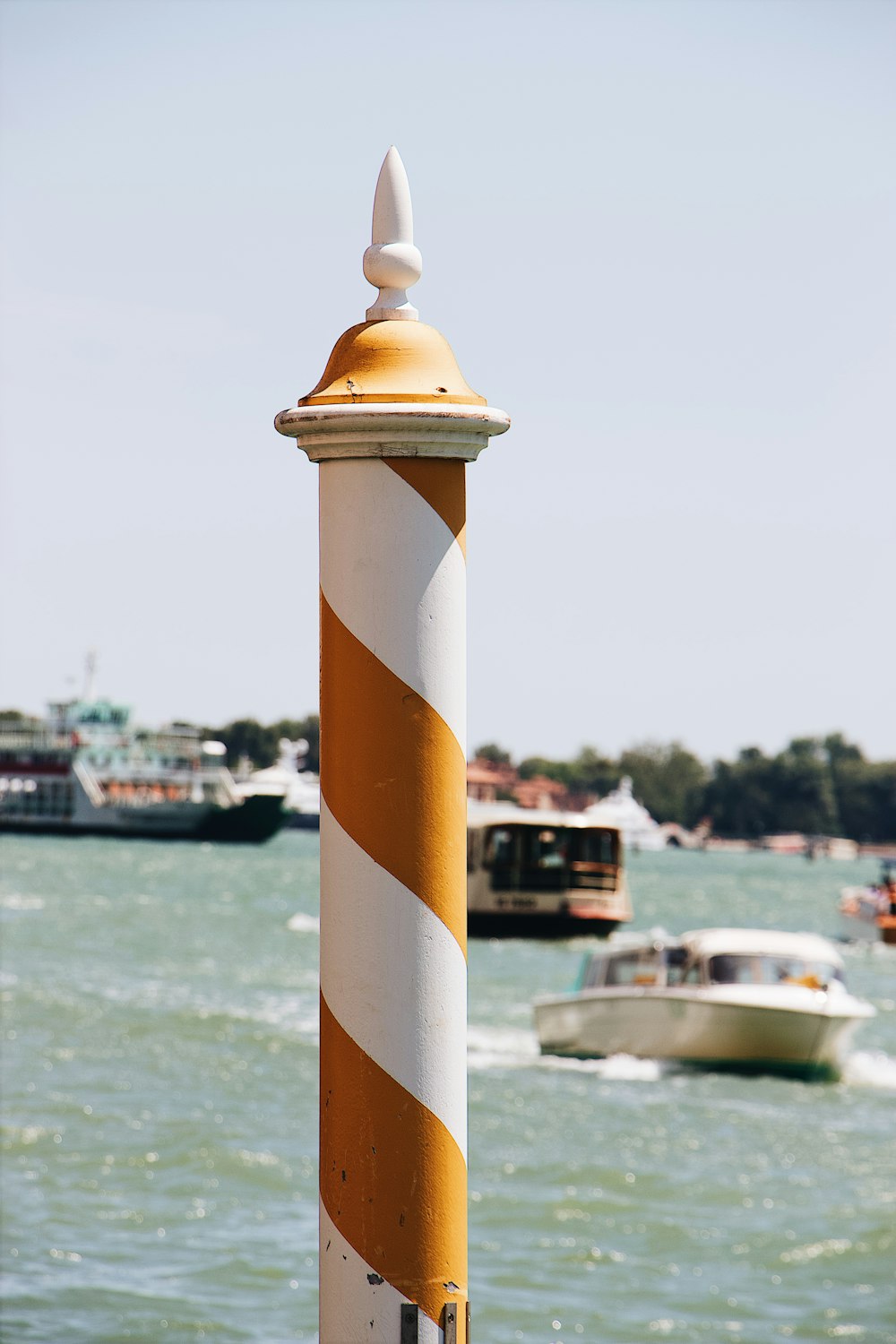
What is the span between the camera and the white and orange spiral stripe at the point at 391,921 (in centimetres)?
267

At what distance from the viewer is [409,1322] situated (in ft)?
8.68

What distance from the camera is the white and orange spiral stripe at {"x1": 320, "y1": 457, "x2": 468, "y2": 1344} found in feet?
8.75

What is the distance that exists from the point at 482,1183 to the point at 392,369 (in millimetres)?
11784

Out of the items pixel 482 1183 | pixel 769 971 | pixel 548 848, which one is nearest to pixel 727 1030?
pixel 769 971

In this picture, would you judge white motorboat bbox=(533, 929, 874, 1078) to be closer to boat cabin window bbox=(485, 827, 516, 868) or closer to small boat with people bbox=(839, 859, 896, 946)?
boat cabin window bbox=(485, 827, 516, 868)

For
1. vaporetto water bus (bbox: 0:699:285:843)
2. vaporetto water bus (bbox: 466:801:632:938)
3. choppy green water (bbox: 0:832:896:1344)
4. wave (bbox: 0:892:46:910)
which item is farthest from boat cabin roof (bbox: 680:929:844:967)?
vaporetto water bus (bbox: 0:699:285:843)

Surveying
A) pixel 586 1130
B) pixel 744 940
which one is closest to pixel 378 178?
pixel 586 1130

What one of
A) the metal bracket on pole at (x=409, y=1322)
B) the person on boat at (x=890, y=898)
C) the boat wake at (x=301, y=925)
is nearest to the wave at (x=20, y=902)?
the boat wake at (x=301, y=925)

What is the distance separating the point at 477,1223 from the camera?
12.6 metres

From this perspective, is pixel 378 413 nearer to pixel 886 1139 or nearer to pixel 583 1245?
pixel 583 1245

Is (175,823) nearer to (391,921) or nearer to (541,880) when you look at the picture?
(541,880)

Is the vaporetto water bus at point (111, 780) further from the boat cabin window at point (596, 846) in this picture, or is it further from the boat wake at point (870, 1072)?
the boat wake at point (870, 1072)

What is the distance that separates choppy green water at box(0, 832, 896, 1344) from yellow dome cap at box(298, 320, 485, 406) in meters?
7.48

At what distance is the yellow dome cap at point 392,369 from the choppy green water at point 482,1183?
7.48 metres
